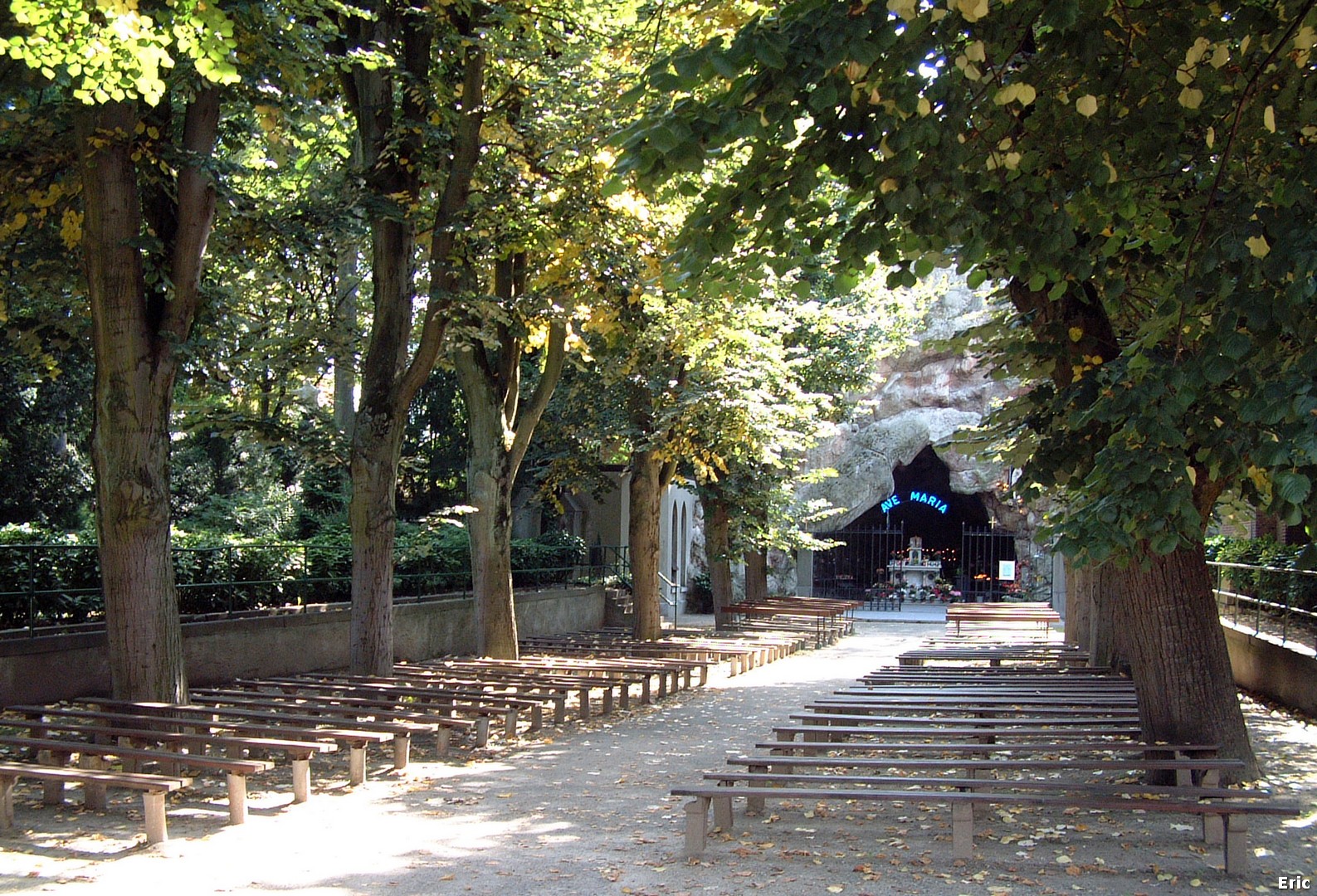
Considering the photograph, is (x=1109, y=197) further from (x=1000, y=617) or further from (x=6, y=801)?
(x=1000, y=617)

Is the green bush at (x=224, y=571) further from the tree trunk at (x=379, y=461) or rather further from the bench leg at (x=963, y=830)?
the bench leg at (x=963, y=830)

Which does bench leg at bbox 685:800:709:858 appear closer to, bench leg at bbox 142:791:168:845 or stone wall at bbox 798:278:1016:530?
bench leg at bbox 142:791:168:845

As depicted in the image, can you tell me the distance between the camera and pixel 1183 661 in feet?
27.0

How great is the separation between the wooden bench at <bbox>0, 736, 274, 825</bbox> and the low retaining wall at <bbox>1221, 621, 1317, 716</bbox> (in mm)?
8592

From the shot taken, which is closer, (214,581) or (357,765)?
(357,765)

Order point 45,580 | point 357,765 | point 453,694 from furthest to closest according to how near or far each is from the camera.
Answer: point 45,580 < point 453,694 < point 357,765

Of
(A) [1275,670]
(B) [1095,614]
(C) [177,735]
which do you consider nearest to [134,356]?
(C) [177,735]

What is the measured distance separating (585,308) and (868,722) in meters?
6.24

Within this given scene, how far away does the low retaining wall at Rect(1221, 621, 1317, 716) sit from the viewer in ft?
39.7

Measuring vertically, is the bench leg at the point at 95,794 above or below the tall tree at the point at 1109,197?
below

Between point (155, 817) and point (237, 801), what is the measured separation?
0.63 meters

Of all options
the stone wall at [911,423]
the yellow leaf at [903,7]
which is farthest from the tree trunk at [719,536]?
the yellow leaf at [903,7]

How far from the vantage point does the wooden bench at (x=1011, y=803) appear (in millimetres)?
6309

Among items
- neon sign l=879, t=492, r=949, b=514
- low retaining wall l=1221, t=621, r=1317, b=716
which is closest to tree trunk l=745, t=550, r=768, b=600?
neon sign l=879, t=492, r=949, b=514
